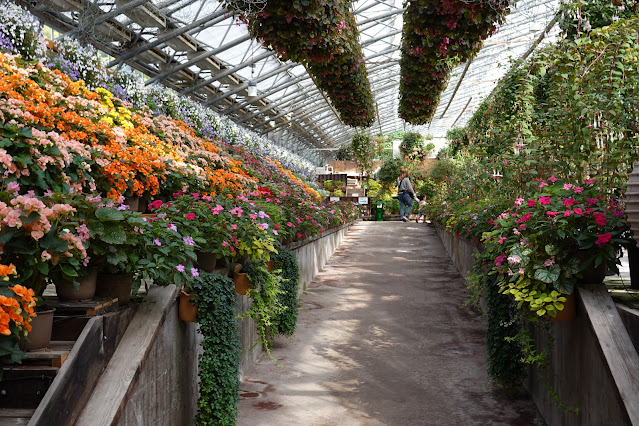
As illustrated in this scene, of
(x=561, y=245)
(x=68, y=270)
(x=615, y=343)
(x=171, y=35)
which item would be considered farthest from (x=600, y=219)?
(x=171, y=35)

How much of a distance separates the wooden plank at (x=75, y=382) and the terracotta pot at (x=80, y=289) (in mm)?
201

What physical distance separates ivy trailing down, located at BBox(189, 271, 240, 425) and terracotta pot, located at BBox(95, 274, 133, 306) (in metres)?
0.41

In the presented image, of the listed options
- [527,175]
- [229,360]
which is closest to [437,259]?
[527,175]

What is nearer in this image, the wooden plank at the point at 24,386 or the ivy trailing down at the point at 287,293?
the wooden plank at the point at 24,386

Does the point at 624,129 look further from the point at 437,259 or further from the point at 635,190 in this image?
the point at 437,259

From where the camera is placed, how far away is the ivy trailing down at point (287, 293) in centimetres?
453

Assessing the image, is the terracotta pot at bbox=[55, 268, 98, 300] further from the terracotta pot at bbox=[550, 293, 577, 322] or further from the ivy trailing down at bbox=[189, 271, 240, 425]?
the terracotta pot at bbox=[550, 293, 577, 322]

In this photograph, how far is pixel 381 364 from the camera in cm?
422

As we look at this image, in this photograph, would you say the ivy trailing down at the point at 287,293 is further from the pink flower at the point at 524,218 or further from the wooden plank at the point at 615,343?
the wooden plank at the point at 615,343

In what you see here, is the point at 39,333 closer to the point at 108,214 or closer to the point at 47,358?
the point at 47,358

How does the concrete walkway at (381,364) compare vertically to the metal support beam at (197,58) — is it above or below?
below

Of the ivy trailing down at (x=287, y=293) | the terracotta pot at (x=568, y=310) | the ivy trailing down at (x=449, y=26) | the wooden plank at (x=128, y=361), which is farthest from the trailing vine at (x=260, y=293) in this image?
the ivy trailing down at (x=449, y=26)

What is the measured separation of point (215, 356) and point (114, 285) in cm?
71

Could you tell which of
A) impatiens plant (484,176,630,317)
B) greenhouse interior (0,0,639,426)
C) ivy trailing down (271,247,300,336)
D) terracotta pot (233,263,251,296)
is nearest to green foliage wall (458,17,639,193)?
greenhouse interior (0,0,639,426)
